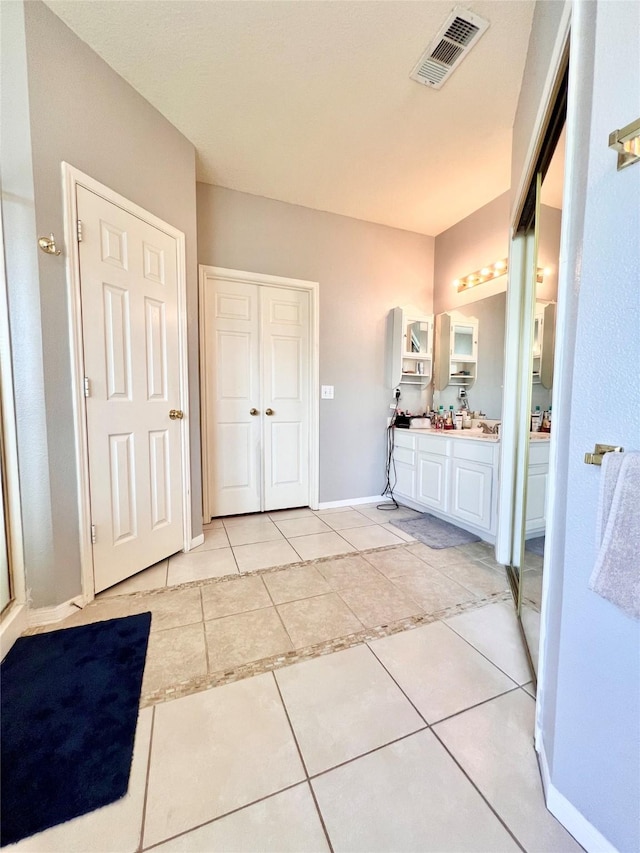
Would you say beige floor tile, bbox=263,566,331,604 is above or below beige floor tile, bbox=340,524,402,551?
above

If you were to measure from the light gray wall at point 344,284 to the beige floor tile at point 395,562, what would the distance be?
1050 millimetres

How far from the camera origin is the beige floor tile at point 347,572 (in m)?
1.87

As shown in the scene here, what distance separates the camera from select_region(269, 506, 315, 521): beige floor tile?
2.96 m

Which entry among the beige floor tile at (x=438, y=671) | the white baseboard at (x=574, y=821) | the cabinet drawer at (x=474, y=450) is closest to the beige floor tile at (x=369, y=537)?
the cabinet drawer at (x=474, y=450)

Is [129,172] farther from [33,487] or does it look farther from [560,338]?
[560,338]

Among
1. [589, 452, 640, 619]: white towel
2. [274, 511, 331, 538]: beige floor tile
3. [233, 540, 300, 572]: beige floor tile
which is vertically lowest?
[274, 511, 331, 538]: beige floor tile

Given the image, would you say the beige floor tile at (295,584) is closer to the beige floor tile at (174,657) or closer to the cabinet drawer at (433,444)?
the beige floor tile at (174,657)

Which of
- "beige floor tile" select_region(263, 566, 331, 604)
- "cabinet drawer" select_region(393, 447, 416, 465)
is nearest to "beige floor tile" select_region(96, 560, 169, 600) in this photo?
"beige floor tile" select_region(263, 566, 331, 604)

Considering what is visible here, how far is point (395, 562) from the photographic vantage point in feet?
6.91

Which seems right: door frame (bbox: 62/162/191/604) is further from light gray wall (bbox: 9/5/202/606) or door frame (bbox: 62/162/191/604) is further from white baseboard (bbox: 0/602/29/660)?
white baseboard (bbox: 0/602/29/660)

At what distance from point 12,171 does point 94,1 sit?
81 cm

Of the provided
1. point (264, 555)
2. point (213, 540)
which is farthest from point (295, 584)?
point (213, 540)

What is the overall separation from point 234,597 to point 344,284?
2.70 m

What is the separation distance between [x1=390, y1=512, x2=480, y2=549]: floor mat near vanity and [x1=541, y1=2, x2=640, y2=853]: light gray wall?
5.28 feet
